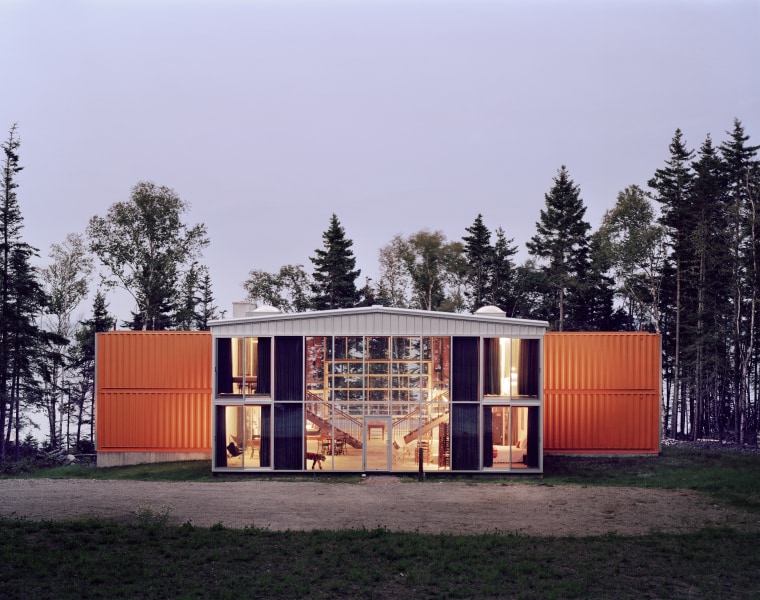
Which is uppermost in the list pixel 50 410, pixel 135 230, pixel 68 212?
pixel 68 212

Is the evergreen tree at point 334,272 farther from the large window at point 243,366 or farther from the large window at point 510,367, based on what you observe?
the large window at point 510,367

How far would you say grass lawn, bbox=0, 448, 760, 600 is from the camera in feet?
35.4

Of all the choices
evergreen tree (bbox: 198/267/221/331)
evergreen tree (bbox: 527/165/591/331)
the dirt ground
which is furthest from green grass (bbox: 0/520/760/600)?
evergreen tree (bbox: 198/267/221/331)

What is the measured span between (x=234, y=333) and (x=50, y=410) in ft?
81.2

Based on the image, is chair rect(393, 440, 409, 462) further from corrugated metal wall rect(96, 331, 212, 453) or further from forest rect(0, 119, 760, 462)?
forest rect(0, 119, 760, 462)

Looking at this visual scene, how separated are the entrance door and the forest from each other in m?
18.4

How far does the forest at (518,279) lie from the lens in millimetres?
35375

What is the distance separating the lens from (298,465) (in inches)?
885

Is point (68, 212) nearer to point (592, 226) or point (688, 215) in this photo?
point (592, 226)

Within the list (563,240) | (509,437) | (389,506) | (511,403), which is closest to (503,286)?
(563,240)

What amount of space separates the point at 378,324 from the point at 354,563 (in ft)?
36.4

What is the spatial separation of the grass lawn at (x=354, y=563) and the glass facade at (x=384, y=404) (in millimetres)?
7394

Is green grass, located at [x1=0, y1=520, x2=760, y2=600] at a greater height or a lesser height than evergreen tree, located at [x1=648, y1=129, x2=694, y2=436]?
lesser

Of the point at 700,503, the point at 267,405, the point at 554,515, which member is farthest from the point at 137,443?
the point at 700,503
